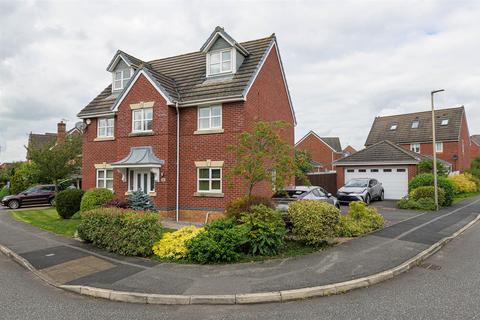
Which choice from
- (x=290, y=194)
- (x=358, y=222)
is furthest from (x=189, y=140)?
(x=358, y=222)

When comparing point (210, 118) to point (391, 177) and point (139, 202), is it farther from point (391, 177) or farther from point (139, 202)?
point (391, 177)

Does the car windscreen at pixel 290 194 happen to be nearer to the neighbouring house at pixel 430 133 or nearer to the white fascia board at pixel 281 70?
the white fascia board at pixel 281 70

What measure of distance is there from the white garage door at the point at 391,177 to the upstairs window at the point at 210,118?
1516 cm

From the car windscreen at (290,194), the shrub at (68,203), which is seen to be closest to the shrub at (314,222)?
the car windscreen at (290,194)

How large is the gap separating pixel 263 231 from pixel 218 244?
1.31 meters

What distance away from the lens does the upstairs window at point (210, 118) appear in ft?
49.9

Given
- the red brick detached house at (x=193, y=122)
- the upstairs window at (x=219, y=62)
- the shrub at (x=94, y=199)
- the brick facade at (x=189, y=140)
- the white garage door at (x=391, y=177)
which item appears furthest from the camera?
the white garage door at (x=391, y=177)

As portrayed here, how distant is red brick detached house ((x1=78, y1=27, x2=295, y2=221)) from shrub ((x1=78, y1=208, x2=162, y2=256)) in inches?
195

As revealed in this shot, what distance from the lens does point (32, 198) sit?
973 inches

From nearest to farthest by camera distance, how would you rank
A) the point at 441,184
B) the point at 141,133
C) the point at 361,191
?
the point at 141,133, the point at 441,184, the point at 361,191

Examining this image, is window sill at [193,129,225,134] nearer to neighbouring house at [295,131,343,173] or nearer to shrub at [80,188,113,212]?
shrub at [80,188,113,212]

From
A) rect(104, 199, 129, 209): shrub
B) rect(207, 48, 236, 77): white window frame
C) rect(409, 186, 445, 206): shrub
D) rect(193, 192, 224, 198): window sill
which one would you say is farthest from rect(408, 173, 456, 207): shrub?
rect(104, 199, 129, 209): shrub

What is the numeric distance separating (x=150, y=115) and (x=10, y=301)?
11262 millimetres

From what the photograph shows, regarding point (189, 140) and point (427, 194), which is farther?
point (427, 194)
